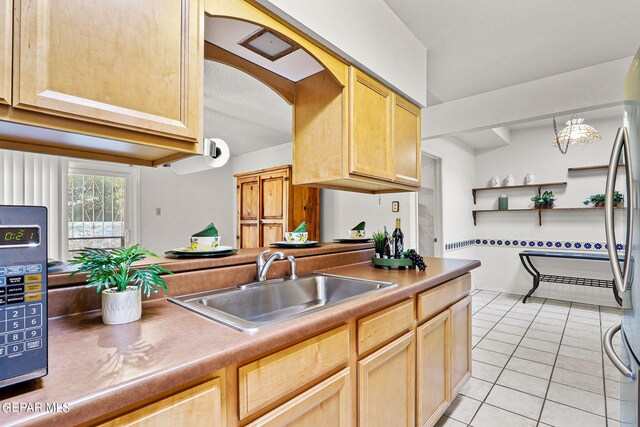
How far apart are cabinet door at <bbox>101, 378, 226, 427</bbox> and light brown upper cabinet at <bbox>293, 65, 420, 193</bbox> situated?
1.23 m

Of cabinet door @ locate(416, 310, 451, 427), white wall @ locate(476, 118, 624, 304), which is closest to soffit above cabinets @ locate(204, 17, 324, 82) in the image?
cabinet door @ locate(416, 310, 451, 427)

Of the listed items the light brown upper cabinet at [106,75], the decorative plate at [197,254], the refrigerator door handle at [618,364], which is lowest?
the refrigerator door handle at [618,364]

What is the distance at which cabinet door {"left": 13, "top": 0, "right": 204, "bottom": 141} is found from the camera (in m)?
0.75

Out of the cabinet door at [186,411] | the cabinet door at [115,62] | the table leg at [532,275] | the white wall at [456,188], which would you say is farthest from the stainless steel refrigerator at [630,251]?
the table leg at [532,275]

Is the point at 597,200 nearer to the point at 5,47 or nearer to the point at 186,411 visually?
the point at 186,411

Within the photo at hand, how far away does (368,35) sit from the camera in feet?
5.83

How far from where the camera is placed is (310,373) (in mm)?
964

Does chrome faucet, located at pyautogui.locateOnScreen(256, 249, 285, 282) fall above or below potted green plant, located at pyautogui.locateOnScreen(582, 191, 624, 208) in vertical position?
below

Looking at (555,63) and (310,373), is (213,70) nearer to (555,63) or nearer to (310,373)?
(310,373)

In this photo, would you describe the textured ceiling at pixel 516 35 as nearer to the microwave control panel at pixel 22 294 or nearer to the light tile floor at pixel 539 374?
the microwave control panel at pixel 22 294

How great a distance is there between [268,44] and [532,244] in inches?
186

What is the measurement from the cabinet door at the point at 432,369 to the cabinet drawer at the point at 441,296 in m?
0.05

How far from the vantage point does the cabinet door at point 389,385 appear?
46.8 inches

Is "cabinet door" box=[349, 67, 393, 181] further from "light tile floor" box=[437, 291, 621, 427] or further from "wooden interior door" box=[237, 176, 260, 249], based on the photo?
"wooden interior door" box=[237, 176, 260, 249]
